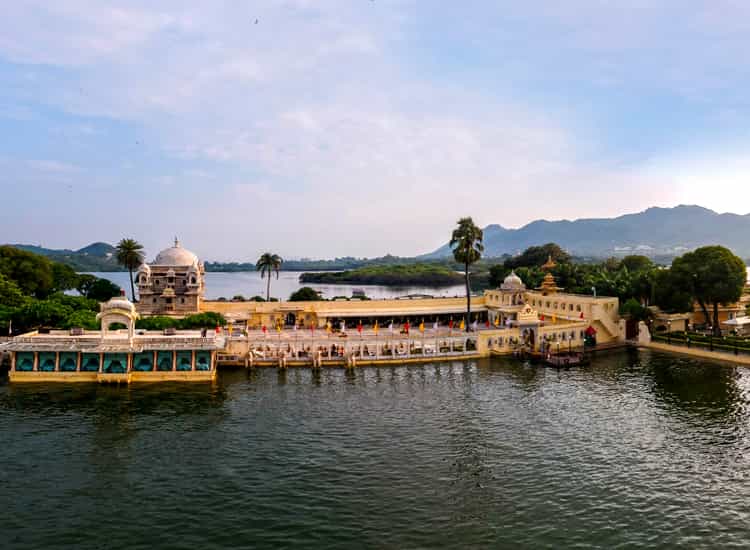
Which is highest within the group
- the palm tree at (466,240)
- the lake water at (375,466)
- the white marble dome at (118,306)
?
the palm tree at (466,240)

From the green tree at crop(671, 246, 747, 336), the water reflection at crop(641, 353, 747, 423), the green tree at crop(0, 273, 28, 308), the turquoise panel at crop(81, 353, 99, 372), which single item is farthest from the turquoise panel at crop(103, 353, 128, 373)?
the green tree at crop(671, 246, 747, 336)

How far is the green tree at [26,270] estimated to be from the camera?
3219 inches

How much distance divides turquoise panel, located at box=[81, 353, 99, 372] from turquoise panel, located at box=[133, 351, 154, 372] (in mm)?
3430

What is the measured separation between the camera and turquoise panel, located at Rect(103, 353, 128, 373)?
167 feet

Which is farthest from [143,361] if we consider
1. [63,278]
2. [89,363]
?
[63,278]

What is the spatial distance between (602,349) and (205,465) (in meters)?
53.3

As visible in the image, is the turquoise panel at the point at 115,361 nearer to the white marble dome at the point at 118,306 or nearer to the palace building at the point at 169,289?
the white marble dome at the point at 118,306

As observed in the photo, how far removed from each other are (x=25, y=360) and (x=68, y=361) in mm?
3825

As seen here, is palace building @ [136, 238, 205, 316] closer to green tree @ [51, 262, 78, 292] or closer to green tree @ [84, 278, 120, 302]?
green tree @ [84, 278, 120, 302]

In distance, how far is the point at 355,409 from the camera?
42062 millimetres

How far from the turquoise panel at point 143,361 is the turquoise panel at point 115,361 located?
1.28 meters

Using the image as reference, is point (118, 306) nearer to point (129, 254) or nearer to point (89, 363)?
point (89, 363)

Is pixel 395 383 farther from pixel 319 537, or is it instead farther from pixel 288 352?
pixel 319 537

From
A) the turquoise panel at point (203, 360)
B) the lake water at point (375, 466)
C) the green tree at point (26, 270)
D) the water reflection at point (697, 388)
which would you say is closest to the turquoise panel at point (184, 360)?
the turquoise panel at point (203, 360)
